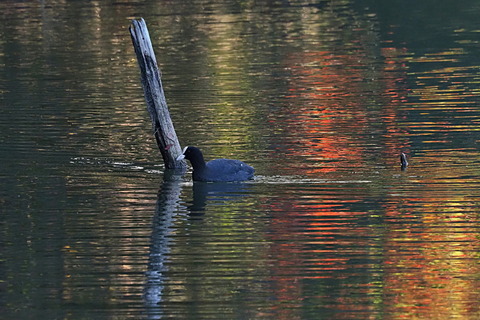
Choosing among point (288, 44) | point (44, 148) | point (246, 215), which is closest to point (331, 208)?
point (246, 215)

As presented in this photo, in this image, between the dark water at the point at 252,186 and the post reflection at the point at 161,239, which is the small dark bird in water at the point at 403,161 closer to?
the dark water at the point at 252,186

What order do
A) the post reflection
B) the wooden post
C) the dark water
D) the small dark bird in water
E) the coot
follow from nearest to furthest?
the post reflection → the dark water → the coot → the small dark bird in water → the wooden post

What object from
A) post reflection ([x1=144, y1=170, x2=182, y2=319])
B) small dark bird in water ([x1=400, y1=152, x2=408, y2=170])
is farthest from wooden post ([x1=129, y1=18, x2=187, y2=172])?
small dark bird in water ([x1=400, y1=152, x2=408, y2=170])

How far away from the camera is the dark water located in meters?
13.5

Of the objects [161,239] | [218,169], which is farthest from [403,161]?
[161,239]

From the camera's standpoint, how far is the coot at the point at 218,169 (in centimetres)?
1998

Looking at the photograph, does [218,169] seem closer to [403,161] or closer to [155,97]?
[155,97]

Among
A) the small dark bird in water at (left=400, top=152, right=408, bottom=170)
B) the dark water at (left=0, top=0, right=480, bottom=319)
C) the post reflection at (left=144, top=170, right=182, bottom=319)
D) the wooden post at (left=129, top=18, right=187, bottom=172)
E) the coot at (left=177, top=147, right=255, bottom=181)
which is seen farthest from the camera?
the wooden post at (left=129, top=18, right=187, bottom=172)

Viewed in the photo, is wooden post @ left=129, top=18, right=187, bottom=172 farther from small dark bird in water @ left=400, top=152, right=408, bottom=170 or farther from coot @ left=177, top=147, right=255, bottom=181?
small dark bird in water @ left=400, top=152, right=408, bottom=170

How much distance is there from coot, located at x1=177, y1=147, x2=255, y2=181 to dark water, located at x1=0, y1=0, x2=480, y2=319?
0.20 metres

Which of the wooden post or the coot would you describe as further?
the wooden post

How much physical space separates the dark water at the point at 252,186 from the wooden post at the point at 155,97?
454 mm

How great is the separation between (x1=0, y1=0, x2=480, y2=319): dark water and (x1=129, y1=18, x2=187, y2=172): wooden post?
45 cm

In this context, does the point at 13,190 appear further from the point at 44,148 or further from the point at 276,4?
the point at 276,4
